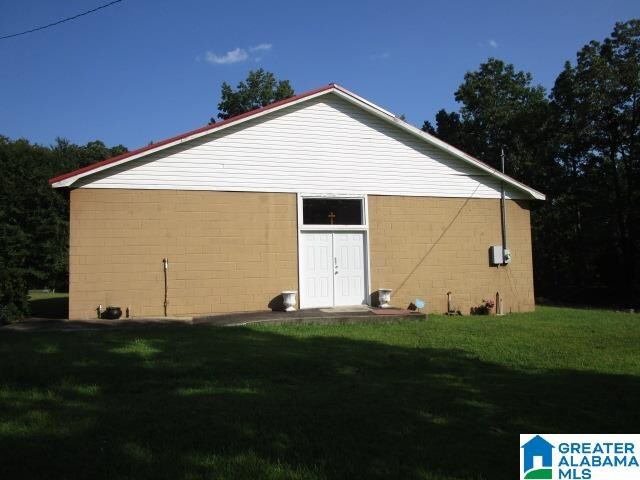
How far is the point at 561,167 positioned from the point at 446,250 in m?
16.8

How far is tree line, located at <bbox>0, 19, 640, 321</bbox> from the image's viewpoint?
2483 centimetres

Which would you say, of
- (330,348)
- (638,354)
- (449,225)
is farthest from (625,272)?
(330,348)

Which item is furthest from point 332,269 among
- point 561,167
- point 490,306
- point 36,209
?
point 36,209

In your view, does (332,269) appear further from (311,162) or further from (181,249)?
(181,249)

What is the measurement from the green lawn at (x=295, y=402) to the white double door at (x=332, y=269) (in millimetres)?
3591

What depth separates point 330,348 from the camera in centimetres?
862

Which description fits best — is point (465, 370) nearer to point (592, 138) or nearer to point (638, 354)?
point (638, 354)

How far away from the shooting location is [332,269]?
1363cm

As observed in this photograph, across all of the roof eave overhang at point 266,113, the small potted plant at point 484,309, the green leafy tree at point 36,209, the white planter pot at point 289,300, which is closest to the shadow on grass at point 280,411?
the white planter pot at point 289,300

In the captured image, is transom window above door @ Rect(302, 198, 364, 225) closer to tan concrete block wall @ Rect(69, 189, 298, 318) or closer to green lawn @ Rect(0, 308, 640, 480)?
tan concrete block wall @ Rect(69, 189, 298, 318)

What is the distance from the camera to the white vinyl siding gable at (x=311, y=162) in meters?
12.5

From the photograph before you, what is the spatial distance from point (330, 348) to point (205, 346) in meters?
2.02

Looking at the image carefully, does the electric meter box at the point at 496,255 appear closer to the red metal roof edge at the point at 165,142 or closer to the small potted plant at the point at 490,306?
the small potted plant at the point at 490,306

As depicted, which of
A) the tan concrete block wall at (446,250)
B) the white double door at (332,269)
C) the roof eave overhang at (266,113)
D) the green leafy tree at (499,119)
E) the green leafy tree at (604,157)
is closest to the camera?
the roof eave overhang at (266,113)
